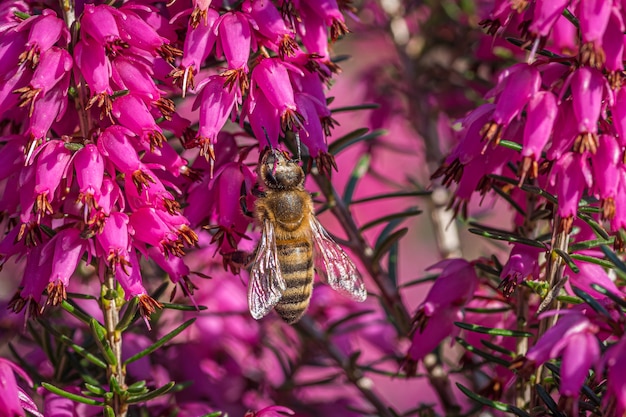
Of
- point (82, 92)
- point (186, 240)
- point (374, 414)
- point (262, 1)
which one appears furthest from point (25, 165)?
point (374, 414)

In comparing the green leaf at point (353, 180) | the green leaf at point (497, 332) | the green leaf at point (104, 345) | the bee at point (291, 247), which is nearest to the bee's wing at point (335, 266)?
the bee at point (291, 247)

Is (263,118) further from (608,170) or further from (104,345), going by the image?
(608,170)

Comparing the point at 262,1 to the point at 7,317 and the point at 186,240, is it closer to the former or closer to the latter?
the point at 186,240

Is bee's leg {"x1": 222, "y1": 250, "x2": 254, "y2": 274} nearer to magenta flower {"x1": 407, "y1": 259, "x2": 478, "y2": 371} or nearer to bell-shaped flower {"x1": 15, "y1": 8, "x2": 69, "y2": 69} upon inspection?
magenta flower {"x1": 407, "y1": 259, "x2": 478, "y2": 371}

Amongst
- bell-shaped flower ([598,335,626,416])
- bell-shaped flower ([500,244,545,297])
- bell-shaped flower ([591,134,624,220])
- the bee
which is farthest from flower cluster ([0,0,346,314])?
bell-shaped flower ([598,335,626,416])

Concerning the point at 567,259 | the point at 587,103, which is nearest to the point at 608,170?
the point at 587,103

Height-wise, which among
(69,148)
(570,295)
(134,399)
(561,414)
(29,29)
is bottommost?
(134,399)
